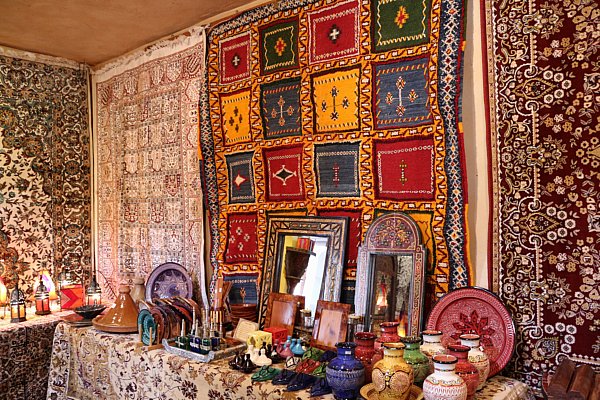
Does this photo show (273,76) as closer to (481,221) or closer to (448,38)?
(448,38)

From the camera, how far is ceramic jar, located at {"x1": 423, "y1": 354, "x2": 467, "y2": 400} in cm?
149

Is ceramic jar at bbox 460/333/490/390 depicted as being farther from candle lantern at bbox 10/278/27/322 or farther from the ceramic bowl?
candle lantern at bbox 10/278/27/322

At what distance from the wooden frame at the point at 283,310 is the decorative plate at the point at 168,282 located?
0.84 meters

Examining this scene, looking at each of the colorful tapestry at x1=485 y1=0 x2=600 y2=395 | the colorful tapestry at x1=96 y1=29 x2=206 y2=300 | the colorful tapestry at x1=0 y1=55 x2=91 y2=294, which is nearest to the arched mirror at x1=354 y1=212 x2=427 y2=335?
the colorful tapestry at x1=485 y1=0 x2=600 y2=395

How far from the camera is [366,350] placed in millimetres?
1848

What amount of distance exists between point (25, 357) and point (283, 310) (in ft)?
6.00

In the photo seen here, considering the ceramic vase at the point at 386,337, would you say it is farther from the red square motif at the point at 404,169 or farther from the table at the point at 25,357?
the table at the point at 25,357

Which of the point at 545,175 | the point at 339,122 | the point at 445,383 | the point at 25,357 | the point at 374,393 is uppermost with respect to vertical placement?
the point at 339,122

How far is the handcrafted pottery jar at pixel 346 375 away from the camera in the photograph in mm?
1704

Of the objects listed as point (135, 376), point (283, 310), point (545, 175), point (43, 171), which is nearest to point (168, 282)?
point (135, 376)

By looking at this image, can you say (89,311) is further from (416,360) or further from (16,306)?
(416,360)

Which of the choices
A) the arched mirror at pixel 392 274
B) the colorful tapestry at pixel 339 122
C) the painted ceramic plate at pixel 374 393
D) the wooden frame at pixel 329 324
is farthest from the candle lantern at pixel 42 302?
the painted ceramic plate at pixel 374 393

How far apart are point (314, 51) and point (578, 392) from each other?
1916 millimetres

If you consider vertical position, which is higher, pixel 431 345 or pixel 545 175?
pixel 545 175
